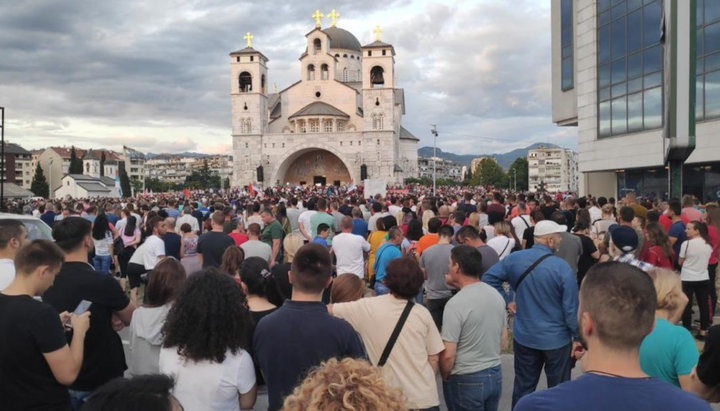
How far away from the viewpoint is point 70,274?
4.06m

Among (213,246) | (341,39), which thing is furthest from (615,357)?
(341,39)

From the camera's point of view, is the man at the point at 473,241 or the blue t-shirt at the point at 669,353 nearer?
the blue t-shirt at the point at 669,353

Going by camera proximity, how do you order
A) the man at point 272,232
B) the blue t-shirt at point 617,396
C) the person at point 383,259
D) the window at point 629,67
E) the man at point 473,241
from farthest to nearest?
1. the window at point 629,67
2. the man at point 272,232
3. the person at point 383,259
4. the man at point 473,241
5. the blue t-shirt at point 617,396

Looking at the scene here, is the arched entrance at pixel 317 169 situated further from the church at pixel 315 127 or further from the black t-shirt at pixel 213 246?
the black t-shirt at pixel 213 246

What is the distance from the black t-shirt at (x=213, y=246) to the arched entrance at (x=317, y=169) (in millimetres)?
58509

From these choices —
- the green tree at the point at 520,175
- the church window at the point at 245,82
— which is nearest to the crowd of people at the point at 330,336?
the church window at the point at 245,82

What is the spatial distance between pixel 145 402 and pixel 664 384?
5.95 ft

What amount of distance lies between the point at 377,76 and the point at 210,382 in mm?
61646

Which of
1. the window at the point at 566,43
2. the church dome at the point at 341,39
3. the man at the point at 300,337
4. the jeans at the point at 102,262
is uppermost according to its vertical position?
the church dome at the point at 341,39

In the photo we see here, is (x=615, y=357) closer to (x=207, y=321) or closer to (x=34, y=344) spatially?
(x=207, y=321)

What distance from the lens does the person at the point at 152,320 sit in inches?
152

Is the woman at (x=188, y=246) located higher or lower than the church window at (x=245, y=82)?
lower

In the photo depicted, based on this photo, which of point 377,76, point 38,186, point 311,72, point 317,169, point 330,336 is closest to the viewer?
point 330,336

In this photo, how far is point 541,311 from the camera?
4812 millimetres
